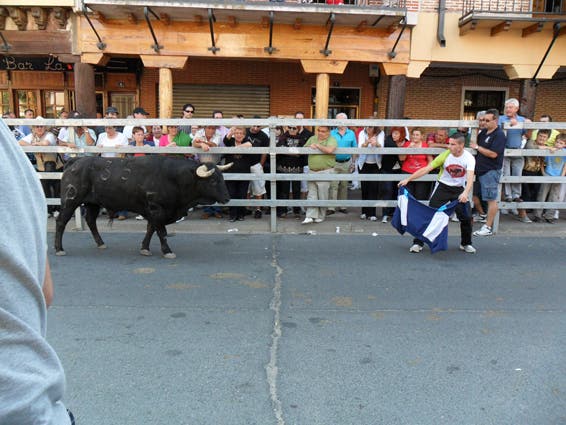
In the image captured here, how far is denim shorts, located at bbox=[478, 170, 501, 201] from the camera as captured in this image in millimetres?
8312

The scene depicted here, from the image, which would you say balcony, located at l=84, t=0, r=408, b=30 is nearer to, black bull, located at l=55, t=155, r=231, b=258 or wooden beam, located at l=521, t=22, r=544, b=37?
wooden beam, located at l=521, t=22, r=544, b=37

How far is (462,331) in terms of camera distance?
4.48 metres

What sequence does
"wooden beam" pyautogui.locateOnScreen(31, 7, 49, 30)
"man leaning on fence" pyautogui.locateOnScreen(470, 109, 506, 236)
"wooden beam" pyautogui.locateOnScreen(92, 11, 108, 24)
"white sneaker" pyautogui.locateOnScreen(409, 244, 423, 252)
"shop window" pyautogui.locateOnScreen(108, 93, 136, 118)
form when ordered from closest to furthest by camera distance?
"white sneaker" pyautogui.locateOnScreen(409, 244, 423, 252) < "man leaning on fence" pyautogui.locateOnScreen(470, 109, 506, 236) < "wooden beam" pyautogui.locateOnScreen(92, 11, 108, 24) < "wooden beam" pyautogui.locateOnScreen(31, 7, 49, 30) < "shop window" pyautogui.locateOnScreen(108, 93, 136, 118)

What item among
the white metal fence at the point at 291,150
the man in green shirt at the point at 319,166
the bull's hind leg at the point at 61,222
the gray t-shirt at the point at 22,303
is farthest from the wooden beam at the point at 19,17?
the gray t-shirt at the point at 22,303

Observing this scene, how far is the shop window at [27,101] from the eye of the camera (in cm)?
1636

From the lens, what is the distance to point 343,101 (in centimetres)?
1709

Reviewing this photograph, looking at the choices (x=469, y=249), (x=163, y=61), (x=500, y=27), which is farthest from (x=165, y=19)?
(x=469, y=249)

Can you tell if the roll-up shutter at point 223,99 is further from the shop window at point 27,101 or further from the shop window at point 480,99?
the shop window at point 480,99

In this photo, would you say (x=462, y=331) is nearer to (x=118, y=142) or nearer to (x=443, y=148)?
(x=443, y=148)

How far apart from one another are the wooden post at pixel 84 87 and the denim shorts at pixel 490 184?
957 cm

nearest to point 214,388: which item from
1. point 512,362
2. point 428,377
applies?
point 428,377

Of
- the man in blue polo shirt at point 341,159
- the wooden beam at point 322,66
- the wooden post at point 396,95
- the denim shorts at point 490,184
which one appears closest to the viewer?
the denim shorts at point 490,184

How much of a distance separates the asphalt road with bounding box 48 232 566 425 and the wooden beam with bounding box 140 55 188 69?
23.8 feet

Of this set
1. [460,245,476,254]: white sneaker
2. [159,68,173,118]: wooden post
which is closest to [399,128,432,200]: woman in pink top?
[460,245,476,254]: white sneaker
